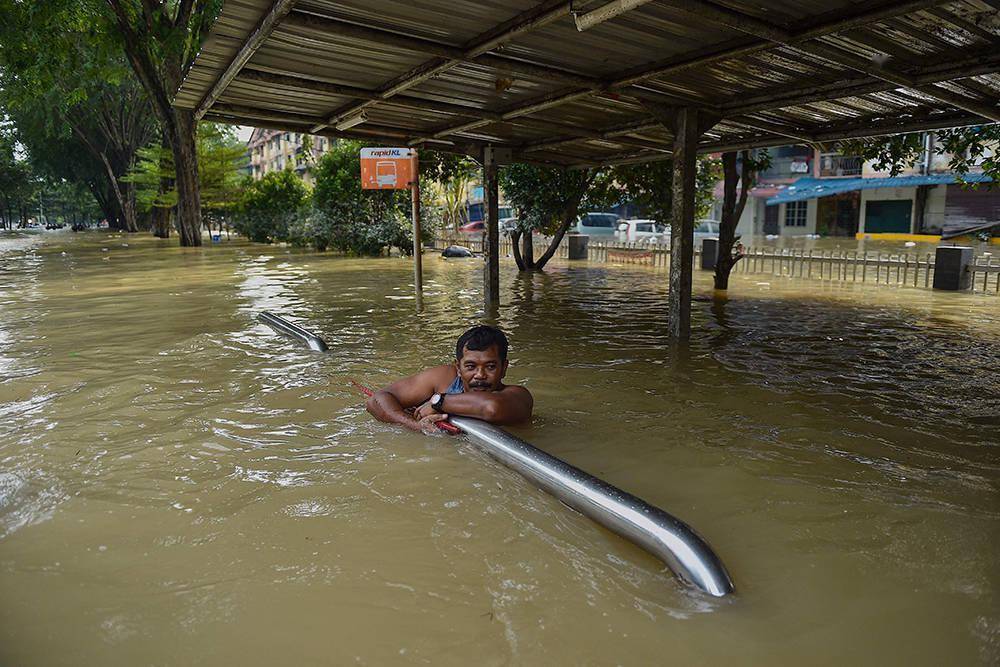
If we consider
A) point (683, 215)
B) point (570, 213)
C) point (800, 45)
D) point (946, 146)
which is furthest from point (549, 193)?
point (800, 45)

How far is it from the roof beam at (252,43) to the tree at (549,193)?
36.2ft

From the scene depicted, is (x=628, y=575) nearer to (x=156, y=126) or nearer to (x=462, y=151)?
(x=462, y=151)

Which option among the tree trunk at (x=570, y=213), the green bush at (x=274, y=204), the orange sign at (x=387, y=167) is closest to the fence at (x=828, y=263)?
the tree trunk at (x=570, y=213)

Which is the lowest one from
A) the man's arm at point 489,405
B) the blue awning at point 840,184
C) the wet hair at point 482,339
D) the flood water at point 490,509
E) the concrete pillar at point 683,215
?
the flood water at point 490,509

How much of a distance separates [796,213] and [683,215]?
102 ft

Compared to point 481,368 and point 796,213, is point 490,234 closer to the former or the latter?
point 481,368

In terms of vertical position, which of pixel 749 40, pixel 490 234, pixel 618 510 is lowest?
pixel 618 510

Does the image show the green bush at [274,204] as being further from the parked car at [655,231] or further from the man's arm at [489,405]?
the man's arm at [489,405]

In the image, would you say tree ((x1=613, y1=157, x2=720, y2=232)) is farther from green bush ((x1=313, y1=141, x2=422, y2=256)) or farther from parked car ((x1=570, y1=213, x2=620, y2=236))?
parked car ((x1=570, y1=213, x2=620, y2=236))

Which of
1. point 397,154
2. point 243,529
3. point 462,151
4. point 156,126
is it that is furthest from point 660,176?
point 156,126

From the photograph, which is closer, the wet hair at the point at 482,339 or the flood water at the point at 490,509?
the flood water at the point at 490,509

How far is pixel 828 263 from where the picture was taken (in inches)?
655

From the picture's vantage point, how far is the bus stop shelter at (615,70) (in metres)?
4.92

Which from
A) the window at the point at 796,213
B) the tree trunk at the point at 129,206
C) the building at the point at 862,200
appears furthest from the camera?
the tree trunk at the point at 129,206
